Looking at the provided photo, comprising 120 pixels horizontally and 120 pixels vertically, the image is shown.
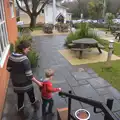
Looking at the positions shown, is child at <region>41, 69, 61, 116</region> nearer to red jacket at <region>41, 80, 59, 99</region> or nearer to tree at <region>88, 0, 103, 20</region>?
red jacket at <region>41, 80, 59, 99</region>

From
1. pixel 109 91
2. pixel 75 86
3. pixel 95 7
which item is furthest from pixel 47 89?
pixel 95 7

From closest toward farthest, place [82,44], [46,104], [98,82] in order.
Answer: [46,104], [98,82], [82,44]

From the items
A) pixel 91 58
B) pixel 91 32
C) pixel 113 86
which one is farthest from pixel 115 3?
pixel 113 86

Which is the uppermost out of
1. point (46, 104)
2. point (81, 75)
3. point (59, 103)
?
point (46, 104)

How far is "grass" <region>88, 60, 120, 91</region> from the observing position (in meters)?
4.20

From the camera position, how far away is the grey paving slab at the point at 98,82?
4.01 metres

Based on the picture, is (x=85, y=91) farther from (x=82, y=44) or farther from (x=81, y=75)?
(x=82, y=44)

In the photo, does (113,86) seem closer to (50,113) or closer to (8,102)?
(50,113)

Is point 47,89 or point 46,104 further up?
point 47,89

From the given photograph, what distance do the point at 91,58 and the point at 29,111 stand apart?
4.01 metres

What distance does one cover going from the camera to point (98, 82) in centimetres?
419

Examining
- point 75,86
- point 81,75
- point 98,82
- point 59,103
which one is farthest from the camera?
point 81,75

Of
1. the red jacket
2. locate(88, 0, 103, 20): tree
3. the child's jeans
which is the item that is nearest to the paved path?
the child's jeans

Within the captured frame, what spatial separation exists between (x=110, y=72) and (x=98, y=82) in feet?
2.93
